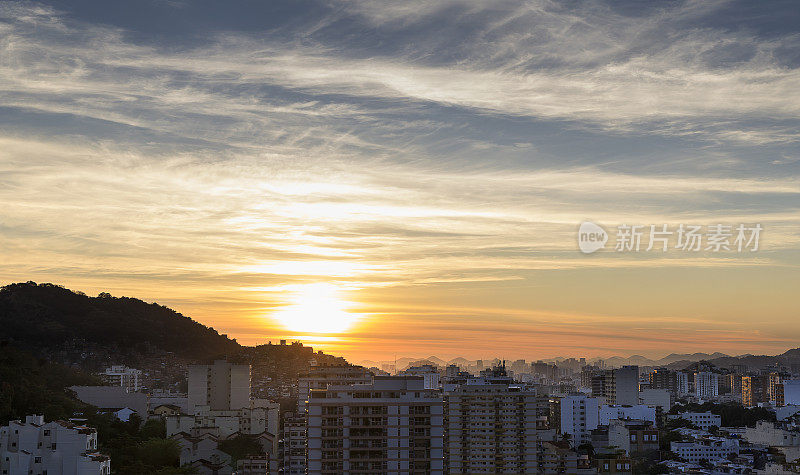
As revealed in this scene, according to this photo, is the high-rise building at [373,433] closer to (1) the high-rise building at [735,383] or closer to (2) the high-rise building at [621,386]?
(2) the high-rise building at [621,386]

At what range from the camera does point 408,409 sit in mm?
13344

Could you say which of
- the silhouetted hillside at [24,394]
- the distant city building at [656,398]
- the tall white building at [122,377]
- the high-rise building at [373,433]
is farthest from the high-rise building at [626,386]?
the high-rise building at [373,433]

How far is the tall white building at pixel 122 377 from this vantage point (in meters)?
35.0

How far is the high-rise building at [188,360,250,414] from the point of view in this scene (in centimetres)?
2933

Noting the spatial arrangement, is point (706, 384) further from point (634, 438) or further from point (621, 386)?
point (634, 438)

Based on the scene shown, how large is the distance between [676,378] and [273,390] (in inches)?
1453

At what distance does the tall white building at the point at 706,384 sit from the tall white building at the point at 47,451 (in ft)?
191

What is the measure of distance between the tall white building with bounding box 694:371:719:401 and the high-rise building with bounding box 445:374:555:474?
48.2 m

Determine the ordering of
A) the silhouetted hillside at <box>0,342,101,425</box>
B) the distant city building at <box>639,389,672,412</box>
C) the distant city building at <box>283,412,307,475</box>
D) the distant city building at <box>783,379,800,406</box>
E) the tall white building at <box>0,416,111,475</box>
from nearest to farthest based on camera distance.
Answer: the tall white building at <box>0,416,111,475</box>
the silhouetted hillside at <box>0,342,101,425</box>
the distant city building at <box>283,412,307,475</box>
the distant city building at <box>639,389,672,412</box>
the distant city building at <box>783,379,800,406</box>

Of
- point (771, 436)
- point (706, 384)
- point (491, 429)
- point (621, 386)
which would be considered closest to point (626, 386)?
point (621, 386)

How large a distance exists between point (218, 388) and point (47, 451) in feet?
50.2

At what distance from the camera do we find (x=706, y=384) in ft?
218

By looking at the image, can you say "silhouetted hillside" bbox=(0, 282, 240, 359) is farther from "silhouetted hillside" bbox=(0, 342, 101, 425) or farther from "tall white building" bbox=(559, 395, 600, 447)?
"tall white building" bbox=(559, 395, 600, 447)

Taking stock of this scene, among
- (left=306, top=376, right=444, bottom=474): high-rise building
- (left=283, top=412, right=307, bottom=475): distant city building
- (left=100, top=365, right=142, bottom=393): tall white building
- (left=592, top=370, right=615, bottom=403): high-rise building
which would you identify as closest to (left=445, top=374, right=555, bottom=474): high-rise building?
(left=283, top=412, right=307, bottom=475): distant city building
